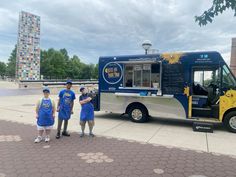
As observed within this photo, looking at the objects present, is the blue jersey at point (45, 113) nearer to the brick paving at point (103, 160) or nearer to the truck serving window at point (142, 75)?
the brick paving at point (103, 160)

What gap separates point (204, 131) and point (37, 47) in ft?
154

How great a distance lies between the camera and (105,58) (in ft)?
32.4

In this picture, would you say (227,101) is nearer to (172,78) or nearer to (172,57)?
(172,78)

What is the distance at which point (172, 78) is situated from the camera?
852 centimetres

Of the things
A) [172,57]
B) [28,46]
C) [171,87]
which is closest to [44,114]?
[171,87]

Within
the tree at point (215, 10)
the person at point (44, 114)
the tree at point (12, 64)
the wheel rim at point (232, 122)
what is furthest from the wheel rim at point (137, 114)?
the tree at point (12, 64)

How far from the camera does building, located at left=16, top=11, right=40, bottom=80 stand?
44.8 metres

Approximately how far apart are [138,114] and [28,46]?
42.7 meters

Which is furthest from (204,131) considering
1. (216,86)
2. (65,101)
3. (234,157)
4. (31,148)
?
(31,148)

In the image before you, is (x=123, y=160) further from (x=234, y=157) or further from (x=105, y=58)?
(x=105, y=58)

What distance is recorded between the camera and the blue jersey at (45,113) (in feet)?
19.6

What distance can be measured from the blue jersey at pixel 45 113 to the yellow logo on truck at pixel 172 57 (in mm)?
4597

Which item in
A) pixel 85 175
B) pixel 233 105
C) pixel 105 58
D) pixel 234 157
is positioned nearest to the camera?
pixel 85 175

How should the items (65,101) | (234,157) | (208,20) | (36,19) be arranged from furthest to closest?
1. (36,19)
2. (65,101)
3. (234,157)
4. (208,20)
